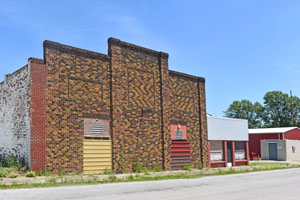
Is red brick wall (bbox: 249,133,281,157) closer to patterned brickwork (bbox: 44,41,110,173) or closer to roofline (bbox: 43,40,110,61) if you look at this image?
patterned brickwork (bbox: 44,41,110,173)

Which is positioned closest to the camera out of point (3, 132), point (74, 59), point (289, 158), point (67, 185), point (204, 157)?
point (67, 185)

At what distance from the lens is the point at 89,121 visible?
19000 millimetres

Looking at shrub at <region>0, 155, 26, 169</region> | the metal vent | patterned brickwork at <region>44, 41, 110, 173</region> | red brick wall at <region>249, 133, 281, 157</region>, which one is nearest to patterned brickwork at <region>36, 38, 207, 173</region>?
patterned brickwork at <region>44, 41, 110, 173</region>

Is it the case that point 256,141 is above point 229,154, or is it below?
above

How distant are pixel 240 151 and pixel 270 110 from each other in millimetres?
56272

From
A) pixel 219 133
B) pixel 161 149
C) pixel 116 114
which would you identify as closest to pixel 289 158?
pixel 219 133

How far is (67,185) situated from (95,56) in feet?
27.8

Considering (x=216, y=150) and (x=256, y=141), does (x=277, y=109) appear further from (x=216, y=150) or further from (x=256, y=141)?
(x=216, y=150)

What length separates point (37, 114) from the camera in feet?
55.6

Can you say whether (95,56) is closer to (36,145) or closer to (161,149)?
(36,145)

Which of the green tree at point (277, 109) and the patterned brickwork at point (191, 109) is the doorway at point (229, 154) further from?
the green tree at point (277, 109)

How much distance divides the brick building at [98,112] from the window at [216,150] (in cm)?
220

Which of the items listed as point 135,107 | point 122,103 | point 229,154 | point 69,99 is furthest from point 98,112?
point 229,154

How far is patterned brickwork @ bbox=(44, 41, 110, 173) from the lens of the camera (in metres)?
17.4
